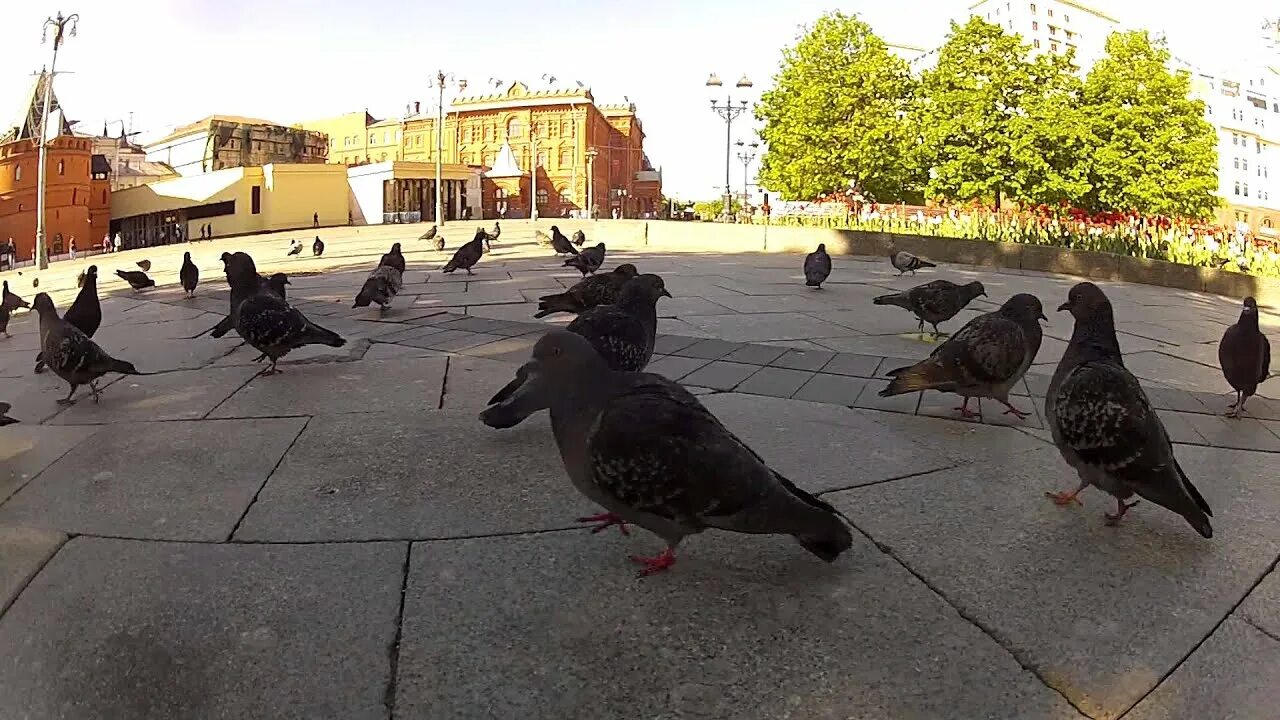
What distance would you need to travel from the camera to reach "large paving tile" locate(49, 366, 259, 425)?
4.34 meters

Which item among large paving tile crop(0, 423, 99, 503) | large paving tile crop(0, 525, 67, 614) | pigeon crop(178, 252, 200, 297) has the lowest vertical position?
large paving tile crop(0, 525, 67, 614)

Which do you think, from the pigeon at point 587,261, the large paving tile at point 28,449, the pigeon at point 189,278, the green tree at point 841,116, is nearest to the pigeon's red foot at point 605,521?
the large paving tile at point 28,449

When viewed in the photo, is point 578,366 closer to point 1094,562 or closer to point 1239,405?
point 1094,562

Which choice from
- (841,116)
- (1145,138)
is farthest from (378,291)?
(1145,138)

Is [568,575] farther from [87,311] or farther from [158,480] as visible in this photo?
[87,311]

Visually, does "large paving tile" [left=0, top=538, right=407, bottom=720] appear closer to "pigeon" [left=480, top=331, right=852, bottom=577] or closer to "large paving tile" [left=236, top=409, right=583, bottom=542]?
"large paving tile" [left=236, top=409, right=583, bottom=542]

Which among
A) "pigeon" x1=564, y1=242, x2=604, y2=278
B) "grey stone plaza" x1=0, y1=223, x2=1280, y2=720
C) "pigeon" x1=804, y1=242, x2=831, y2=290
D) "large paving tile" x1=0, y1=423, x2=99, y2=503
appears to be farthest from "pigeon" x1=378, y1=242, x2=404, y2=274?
"large paving tile" x1=0, y1=423, x2=99, y2=503

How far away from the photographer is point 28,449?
12.3 ft

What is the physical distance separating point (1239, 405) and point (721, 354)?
3206 mm

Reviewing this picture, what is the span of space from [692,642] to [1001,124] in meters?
32.9

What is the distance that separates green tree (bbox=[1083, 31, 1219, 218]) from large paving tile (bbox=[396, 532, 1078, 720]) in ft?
110

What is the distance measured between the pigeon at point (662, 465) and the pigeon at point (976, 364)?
1828mm

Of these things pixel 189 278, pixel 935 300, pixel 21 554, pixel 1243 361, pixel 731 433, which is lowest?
pixel 21 554

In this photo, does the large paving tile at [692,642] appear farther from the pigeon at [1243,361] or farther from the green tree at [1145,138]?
the green tree at [1145,138]
